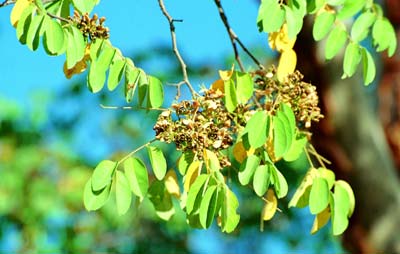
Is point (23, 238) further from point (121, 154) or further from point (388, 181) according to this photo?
point (388, 181)

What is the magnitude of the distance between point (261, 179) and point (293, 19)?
0.25 meters

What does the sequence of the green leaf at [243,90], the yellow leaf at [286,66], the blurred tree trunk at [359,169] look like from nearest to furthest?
1. the green leaf at [243,90]
2. the yellow leaf at [286,66]
3. the blurred tree trunk at [359,169]

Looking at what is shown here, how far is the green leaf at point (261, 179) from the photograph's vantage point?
4.18 ft

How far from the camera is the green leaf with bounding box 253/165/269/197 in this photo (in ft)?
4.18

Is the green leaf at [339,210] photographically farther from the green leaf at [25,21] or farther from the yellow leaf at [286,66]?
the green leaf at [25,21]

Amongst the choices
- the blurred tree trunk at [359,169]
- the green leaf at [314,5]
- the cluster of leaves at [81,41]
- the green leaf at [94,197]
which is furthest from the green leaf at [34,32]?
the blurred tree trunk at [359,169]

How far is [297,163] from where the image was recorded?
4.66 metres

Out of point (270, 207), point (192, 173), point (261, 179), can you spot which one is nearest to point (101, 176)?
point (192, 173)

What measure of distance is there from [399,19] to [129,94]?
11.2 feet

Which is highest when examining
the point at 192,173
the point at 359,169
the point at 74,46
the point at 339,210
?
the point at 74,46

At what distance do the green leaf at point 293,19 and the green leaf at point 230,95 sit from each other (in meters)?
0.12

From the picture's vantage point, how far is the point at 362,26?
5.22ft

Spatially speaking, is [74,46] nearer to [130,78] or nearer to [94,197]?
[130,78]

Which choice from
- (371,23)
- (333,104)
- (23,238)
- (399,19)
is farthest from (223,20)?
(23,238)
